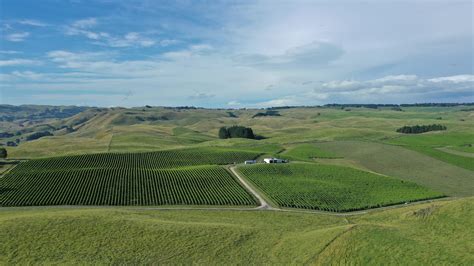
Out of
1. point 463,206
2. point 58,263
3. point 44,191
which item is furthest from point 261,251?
point 44,191

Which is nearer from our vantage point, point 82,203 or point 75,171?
point 82,203

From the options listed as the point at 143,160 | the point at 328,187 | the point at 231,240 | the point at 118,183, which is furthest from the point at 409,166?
the point at 231,240

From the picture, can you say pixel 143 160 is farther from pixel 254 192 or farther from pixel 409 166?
pixel 409 166

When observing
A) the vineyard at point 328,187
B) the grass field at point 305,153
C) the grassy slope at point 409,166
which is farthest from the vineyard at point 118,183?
the grassy slope at point 409,166

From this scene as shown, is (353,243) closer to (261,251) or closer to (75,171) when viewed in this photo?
(261,251)

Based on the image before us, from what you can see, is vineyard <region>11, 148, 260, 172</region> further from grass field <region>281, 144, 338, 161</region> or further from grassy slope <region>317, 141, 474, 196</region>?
grassy slope <region>317, 141, 474, 196</region>

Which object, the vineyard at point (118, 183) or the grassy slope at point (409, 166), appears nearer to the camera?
the vineyard at point (118, 183)

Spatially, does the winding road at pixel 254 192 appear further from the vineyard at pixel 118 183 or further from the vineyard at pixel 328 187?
the vineyard at pixel 328 187
